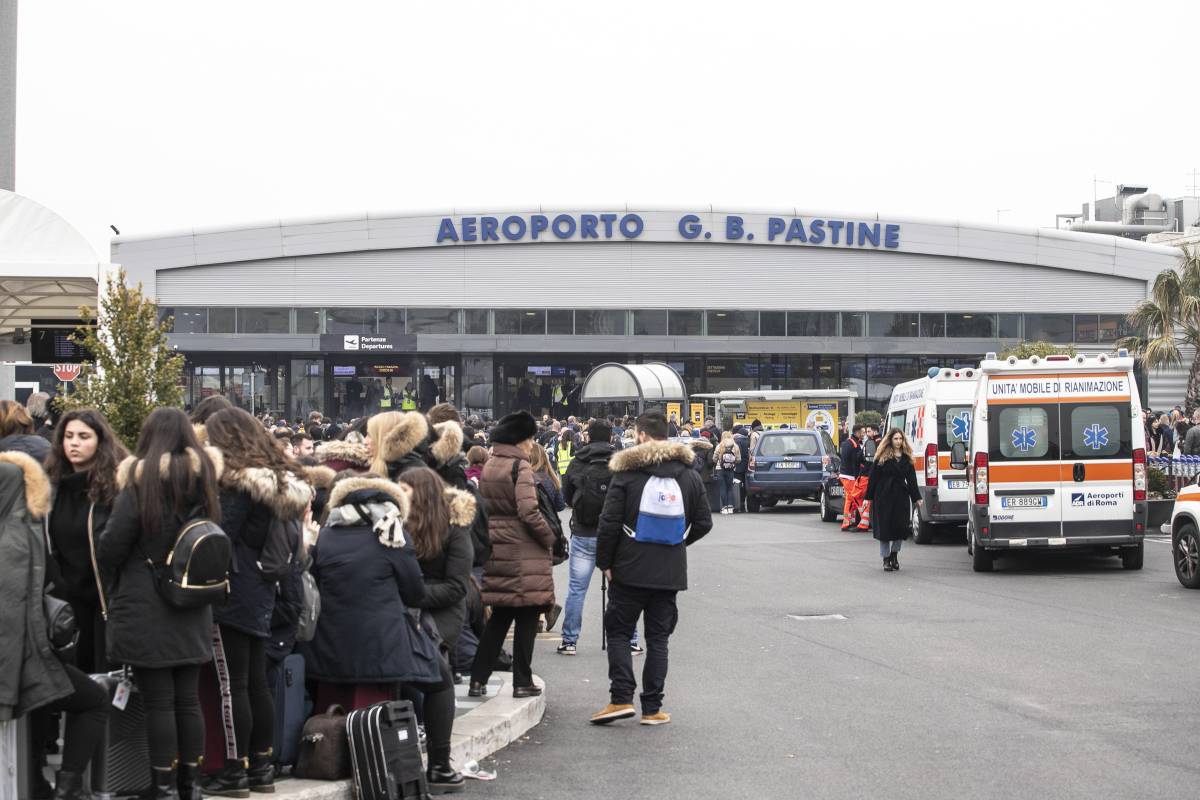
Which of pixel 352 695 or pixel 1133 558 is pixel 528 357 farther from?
pixel 352 695

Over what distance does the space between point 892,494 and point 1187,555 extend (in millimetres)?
3732

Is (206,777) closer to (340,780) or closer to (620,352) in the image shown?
(340,780)

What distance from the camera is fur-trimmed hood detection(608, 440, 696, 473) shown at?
8742 mm

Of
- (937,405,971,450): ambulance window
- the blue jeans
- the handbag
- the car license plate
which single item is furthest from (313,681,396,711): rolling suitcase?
(937,405,971,450): ambulance window

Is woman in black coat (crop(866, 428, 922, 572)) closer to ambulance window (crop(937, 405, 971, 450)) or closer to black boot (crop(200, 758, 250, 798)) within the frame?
ambulance window (crop(937, 405, 971, 450))

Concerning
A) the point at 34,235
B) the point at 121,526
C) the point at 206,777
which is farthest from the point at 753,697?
the point at 34,235

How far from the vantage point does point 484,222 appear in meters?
52.8

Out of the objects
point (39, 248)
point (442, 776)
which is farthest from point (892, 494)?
point (442, 776)

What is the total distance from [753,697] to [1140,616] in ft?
18.2

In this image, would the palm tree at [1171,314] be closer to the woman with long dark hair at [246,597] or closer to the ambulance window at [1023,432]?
the ambulance window at [1023,432]

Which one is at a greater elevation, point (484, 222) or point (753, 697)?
point (484, 222)

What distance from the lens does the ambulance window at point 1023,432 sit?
17438 mm

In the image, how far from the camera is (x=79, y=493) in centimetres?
644

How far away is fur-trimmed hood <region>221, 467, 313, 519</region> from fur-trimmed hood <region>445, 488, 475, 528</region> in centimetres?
118
